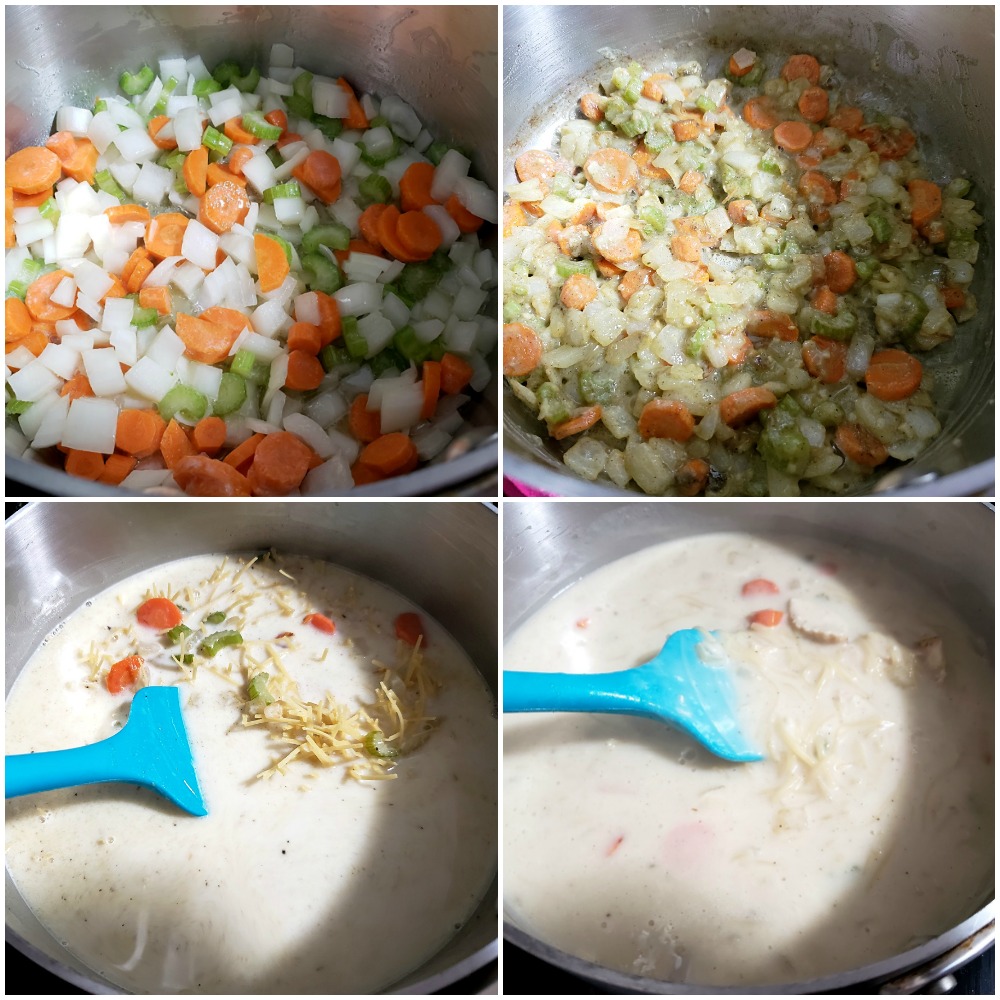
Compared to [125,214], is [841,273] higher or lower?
lower

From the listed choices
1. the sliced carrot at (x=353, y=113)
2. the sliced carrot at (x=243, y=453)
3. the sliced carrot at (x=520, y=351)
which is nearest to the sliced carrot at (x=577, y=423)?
the sliced carrot at (x=520, y=351)

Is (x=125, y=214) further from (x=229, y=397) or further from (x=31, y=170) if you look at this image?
(x=229, y=397)

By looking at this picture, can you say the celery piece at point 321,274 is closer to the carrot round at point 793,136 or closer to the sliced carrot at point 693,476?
the sliced carrot at point 693,476

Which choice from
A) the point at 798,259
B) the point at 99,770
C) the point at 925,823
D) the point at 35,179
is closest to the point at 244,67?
the point at 35,179

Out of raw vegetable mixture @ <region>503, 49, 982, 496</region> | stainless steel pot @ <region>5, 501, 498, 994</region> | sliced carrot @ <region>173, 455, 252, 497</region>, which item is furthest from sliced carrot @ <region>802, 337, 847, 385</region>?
sliced carrot @ <region>173, 455, 252, 497</region>

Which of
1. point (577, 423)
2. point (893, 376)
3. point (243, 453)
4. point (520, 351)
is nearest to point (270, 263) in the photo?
point (243, 453)
